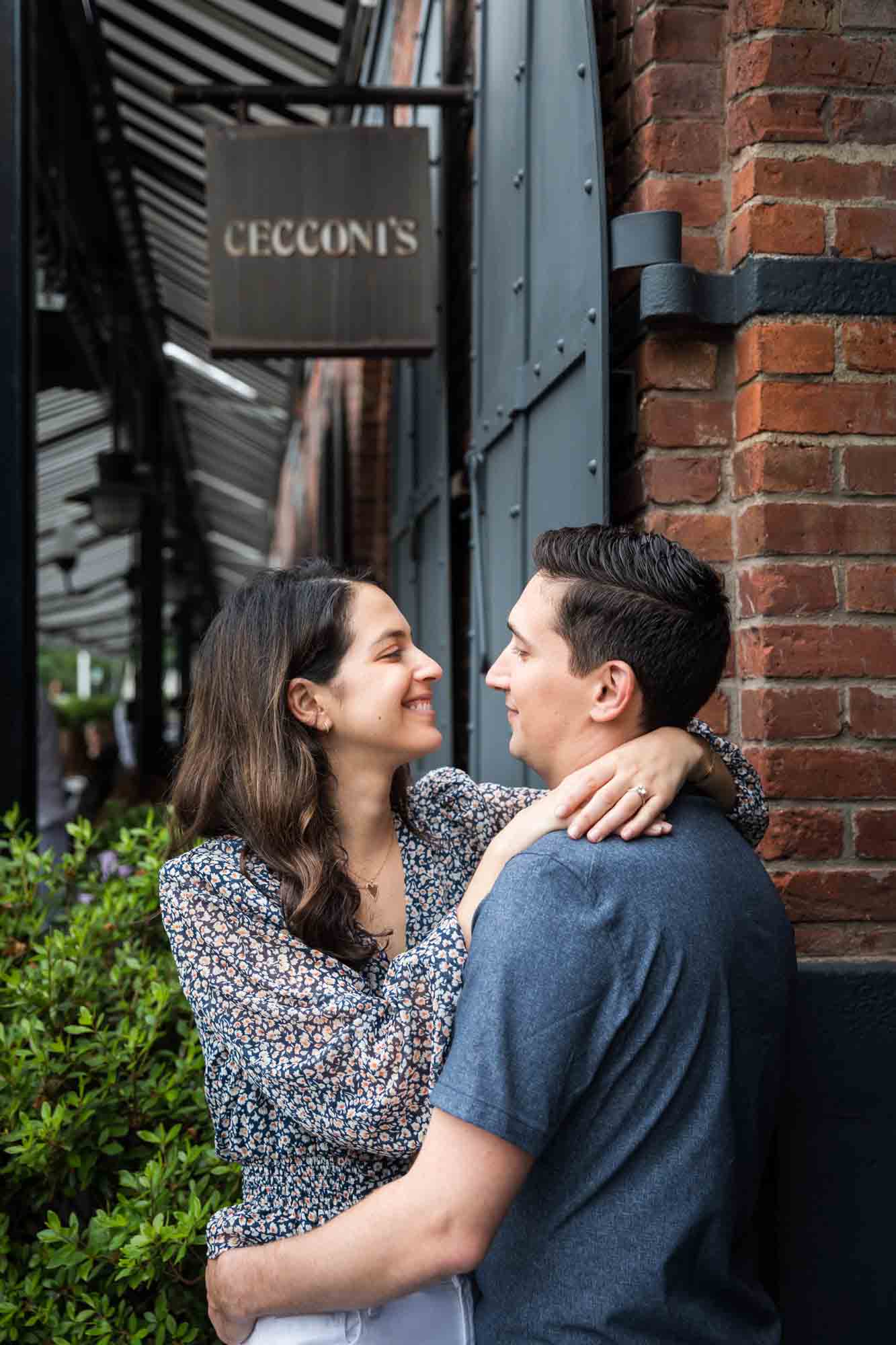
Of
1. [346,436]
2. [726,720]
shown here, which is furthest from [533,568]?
[346,436]

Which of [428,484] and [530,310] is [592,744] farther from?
[428,484]

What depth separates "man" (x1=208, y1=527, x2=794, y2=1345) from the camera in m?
1.49

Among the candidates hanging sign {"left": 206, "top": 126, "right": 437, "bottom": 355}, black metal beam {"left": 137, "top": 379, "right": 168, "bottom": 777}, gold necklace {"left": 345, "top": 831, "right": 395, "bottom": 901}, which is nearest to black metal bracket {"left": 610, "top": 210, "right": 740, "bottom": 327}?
gold necklace {"left": 345, "top": 831, "right": 395, "bottom": 901}

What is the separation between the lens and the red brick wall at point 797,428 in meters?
2.49

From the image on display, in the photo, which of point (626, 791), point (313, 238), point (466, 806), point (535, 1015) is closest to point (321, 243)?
point (313, 238)

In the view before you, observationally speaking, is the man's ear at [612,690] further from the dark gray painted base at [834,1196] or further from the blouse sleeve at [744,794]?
the dark gray painted base at [834,1196]

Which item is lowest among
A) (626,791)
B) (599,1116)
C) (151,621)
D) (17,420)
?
(599,1116)

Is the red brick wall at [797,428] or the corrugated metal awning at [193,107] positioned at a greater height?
the corrugated metal awning at [193,107]

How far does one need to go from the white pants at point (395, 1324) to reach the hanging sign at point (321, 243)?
326cm

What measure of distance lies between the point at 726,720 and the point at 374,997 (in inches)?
45.7

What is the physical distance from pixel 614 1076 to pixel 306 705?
826mm

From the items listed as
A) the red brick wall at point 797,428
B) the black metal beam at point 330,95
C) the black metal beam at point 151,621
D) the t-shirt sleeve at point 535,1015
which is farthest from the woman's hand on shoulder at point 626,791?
the black metal beam at point 151,621

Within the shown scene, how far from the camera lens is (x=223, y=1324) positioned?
5.95 feet

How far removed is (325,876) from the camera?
1.94 metres
